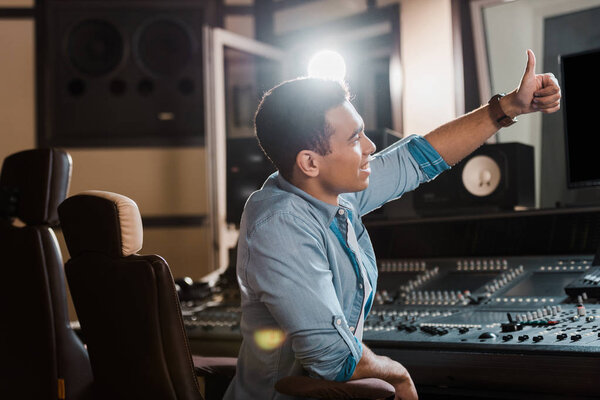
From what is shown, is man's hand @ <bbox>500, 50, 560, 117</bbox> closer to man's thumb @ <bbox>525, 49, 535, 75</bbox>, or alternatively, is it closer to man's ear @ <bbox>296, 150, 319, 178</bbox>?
man's thumb @ <bbox>525, 49, 535, 75</bbox>

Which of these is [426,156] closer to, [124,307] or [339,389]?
[339,389]

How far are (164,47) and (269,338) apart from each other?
312 cm

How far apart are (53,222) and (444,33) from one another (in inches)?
90.0

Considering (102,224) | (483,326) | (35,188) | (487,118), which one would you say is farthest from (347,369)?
(35,188)

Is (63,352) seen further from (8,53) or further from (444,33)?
(8,53)

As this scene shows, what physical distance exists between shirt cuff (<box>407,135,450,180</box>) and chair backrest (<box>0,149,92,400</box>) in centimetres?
103

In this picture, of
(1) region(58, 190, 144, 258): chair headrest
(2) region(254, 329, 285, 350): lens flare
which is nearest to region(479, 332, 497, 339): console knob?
(2) region(254, 329, 285, 350): lens flare

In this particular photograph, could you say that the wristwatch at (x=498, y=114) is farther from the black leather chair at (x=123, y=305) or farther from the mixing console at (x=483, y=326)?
the black leather chair at (x=123, y=305)

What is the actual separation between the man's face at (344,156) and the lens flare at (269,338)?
12.5 inches

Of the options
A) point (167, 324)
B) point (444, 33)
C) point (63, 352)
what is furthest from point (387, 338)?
point (444, 33)

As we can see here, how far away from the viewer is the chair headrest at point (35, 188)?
1981mm

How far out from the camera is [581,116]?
81.2 inches

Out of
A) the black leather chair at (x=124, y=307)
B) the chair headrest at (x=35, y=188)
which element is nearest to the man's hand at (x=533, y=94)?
the black leather chair at (x=124, y=307)

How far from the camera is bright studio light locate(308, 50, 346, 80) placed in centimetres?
403
